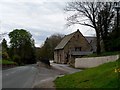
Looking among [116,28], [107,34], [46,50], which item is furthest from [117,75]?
[46,50]

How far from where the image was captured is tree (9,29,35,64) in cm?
11167

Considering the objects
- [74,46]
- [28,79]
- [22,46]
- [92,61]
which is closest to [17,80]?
[28,79]

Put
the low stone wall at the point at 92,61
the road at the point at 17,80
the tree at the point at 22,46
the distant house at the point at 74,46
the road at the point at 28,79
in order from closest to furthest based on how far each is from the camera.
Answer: the road at the point at 17,80 < the road at the point at 28,79 < the low stone wall at the point at 92,61 < the distant house at the point at 74,46 < the tree at the point at 22,46

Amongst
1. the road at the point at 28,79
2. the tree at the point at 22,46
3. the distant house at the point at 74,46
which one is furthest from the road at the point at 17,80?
the tree at the point at 22,46

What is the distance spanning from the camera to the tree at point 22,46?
366 feet

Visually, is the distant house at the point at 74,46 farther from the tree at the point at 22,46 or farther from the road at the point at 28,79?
the road at the point at 28,79

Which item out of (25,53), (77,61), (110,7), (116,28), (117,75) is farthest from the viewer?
(25,53)

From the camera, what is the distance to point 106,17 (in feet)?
179

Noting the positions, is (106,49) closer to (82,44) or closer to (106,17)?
(106,17)

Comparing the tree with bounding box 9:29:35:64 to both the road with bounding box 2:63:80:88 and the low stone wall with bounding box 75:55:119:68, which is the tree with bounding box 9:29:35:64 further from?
the road with bounding box 2:63:80:88

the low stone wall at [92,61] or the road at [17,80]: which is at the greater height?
the low stone wall at [92,61]

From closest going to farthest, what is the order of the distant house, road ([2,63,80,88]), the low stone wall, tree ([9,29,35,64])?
1. road ([2,63,80,88])
2. the low stone wall
3. the distant house
4. tree ([9,29,35,64])

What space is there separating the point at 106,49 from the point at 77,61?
24.9 feet

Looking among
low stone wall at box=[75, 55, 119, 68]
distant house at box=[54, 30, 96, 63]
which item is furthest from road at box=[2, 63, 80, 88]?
distant house at box=[54, 30, 96, 63]
